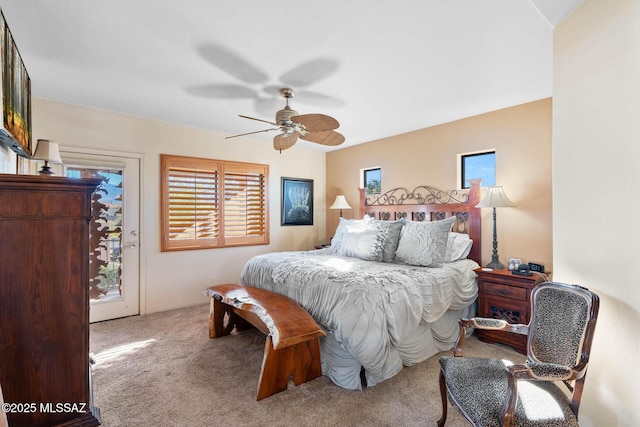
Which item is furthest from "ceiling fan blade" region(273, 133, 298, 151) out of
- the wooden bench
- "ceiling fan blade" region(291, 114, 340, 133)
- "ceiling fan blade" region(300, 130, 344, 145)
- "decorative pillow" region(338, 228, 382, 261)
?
the wooden bench

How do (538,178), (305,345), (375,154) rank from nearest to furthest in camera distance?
(305,345) < (538,178) < (375,154)

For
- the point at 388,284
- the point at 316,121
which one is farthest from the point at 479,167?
the point at 316,121

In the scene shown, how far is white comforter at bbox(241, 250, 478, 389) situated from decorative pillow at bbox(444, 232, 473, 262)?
23 centimetres

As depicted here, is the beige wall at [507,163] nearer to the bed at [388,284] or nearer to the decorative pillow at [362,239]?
Result: the bed at [388,284]

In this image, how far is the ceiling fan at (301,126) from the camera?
94.2 inches

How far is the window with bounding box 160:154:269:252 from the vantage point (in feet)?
13.0

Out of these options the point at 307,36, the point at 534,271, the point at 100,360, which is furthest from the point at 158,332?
the point at 534,271

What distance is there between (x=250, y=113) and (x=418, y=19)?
226 centimetres

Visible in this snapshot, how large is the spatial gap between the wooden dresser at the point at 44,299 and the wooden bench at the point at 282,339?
105 centimetres

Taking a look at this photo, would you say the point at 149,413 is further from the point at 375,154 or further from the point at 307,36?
the point at 375,154

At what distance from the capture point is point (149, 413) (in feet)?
6.23

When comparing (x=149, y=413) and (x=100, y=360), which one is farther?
(x=100, y=360)

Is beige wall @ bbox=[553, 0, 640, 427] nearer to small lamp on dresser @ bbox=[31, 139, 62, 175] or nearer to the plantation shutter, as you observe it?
small lamp on dresser @ bbox=[31, 139, 62, 175]

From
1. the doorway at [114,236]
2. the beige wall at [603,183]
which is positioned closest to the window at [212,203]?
the doorway at [114,236]
